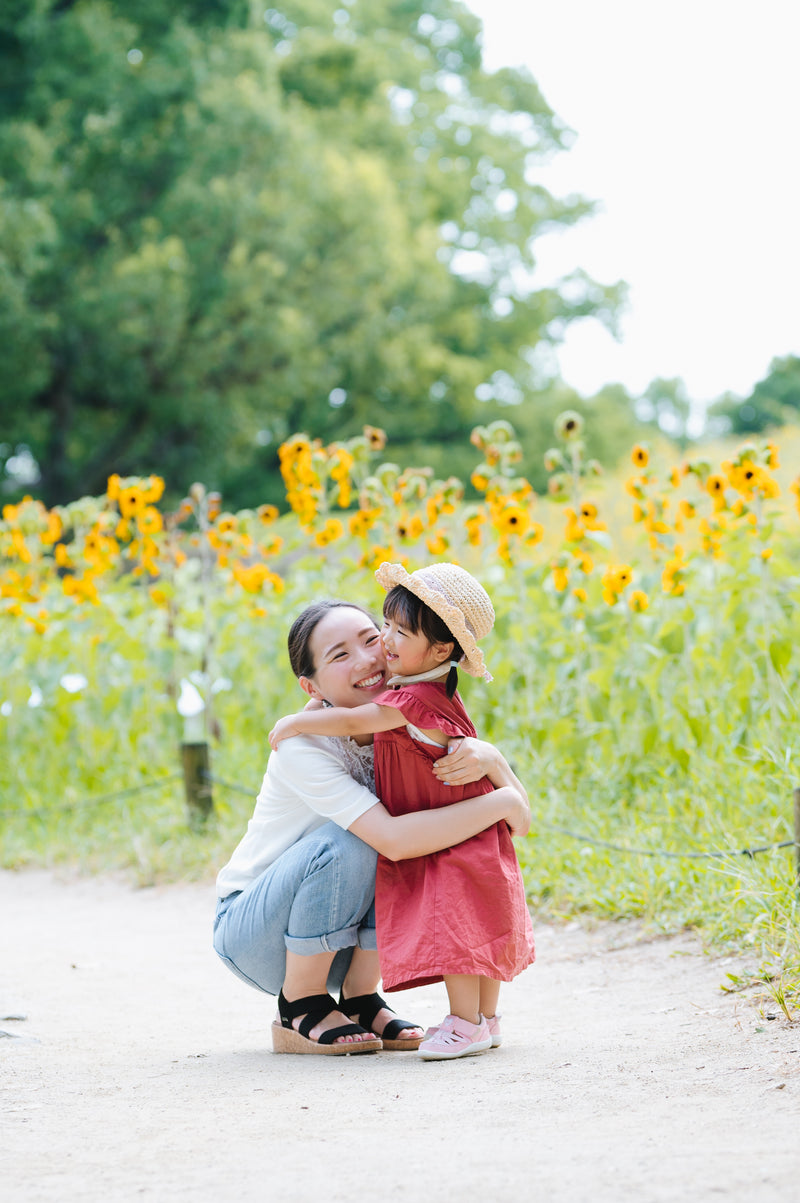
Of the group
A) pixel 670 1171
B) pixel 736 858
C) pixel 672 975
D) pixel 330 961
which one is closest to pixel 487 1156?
pixel 670 1171

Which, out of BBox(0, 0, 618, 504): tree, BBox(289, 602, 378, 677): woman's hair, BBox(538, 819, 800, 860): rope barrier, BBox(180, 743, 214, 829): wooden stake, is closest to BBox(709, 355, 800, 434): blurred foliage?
BBox(0, 0, 618, 504): tree

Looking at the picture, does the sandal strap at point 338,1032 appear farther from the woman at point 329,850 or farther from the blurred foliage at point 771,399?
the blurred foliage at point 771,399

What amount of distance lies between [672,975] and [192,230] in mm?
14601

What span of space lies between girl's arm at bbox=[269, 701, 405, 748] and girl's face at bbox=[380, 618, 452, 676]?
10 centimetres

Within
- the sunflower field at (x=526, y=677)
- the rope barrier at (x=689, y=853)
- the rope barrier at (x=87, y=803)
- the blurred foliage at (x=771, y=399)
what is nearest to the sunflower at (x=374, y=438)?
the sunflower field at (x=526, y=677)

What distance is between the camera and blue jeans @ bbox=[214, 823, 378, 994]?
8.04 ft

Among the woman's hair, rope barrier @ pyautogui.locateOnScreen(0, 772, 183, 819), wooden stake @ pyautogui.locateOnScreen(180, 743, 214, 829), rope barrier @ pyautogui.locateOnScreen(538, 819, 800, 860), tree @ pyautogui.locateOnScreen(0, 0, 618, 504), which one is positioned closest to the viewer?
the woman's hair

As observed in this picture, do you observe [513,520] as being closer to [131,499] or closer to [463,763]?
[131,499]

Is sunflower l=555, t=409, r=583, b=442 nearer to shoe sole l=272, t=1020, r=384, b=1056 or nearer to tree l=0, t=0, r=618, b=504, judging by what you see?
shoe sole l=272, t=1020, r=384, b=1056

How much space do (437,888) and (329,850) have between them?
24cm

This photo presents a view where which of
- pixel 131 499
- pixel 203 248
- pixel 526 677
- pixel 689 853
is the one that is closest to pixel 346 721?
pixel 689 853

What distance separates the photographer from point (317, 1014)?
100 inches

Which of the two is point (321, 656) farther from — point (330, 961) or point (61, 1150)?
point (61, 1150)

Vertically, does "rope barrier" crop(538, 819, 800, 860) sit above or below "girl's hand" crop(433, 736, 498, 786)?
below
